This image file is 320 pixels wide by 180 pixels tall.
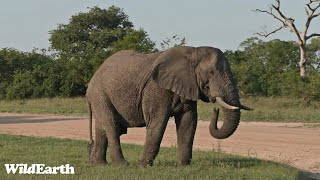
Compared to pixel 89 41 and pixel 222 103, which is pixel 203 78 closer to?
pixel 222 103

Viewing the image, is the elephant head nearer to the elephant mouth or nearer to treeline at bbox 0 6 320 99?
the elephant mouth

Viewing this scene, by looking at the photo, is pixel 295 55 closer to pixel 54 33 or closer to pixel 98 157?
pixel 54 33

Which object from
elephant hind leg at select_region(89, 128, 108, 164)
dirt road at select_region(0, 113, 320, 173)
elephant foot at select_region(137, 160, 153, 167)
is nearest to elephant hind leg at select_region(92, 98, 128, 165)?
elephant hind leg at select_region(89, 128, 108, 164)

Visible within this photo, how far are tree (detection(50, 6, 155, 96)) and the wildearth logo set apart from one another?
3614 centimetres

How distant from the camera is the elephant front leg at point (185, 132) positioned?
12.0 meters

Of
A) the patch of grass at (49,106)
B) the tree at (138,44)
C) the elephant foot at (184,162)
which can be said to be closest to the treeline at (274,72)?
the tree at (138,44)

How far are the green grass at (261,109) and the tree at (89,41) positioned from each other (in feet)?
15.6

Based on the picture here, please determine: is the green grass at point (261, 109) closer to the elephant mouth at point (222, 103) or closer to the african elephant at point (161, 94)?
the african elephant at point (161, 94)

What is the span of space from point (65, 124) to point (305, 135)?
1098 cm

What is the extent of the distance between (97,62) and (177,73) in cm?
4199

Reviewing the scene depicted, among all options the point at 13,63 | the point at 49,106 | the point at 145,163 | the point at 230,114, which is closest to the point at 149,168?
the point at 145,163

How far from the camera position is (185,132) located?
12078 millimetres

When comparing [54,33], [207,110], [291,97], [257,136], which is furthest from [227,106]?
[54,33]

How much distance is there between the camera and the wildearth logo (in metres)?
11.4
